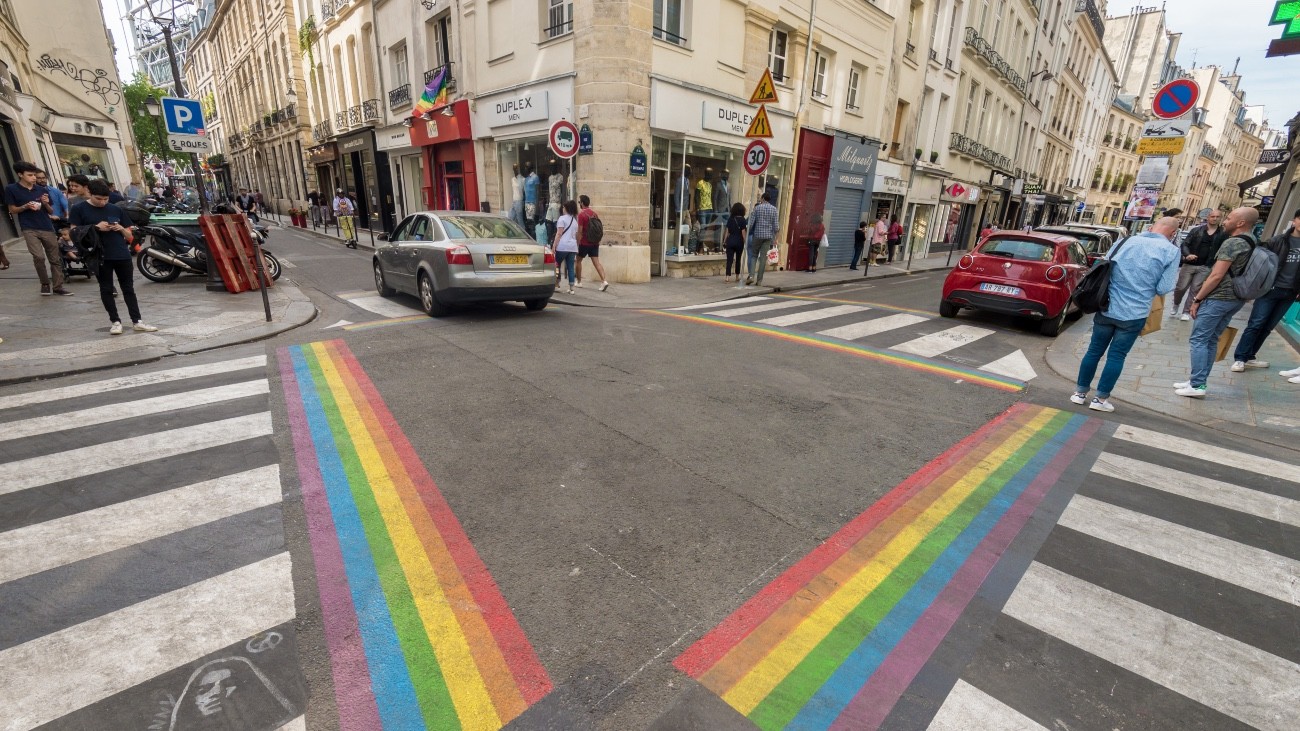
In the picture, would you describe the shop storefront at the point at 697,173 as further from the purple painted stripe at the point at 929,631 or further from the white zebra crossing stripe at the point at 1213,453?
the purple painted stripe at the point at 929,631

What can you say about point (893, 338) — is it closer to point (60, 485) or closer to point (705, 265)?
point (705, 265)

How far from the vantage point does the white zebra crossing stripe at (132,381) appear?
4.60 m

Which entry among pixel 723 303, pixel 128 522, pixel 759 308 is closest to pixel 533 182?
pixel 723 303

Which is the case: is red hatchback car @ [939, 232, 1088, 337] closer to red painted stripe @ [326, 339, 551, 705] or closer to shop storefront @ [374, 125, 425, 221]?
red painted stripe @ [326, 339, 551, 705]

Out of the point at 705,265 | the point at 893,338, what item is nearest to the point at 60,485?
the point at 893,338

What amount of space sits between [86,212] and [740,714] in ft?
27.6

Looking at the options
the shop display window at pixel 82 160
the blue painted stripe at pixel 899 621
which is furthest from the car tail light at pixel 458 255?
the shop display window at pixel 82 160

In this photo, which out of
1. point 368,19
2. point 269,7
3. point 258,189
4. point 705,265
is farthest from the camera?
point 258,189

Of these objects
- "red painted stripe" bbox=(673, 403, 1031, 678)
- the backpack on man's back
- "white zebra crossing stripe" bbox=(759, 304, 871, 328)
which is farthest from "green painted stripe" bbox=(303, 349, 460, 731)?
the backpack on man's back

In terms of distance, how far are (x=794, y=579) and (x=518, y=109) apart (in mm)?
13525

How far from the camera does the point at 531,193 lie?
44.9 ft

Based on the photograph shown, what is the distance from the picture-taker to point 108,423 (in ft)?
13.5

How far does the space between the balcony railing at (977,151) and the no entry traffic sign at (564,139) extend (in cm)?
1997

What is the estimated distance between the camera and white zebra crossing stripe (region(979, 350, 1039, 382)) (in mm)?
6340
